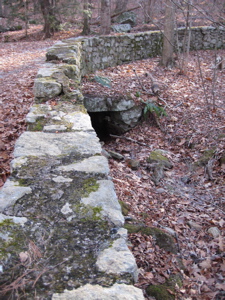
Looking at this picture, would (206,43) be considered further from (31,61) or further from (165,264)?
(165,264)

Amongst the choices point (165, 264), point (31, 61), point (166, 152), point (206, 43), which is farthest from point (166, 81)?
point (165, 264)

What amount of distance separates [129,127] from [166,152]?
5.29ft

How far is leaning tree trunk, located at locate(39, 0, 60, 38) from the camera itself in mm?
15927

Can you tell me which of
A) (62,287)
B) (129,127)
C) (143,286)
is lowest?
(129,127)

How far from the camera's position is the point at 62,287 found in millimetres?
1498

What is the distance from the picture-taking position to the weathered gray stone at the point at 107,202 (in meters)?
1.99

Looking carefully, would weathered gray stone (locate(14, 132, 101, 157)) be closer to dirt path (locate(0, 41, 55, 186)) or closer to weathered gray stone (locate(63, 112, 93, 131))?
weathered gray stone (locate(63, 112, 93, 131))

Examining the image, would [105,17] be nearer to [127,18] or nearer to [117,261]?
[127,18]

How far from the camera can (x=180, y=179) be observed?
5.08m

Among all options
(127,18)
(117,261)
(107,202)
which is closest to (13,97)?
(107,202)

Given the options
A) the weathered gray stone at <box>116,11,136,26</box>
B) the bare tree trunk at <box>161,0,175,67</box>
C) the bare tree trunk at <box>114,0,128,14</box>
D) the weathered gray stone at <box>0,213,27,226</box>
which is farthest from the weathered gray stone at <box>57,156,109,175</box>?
the bare tree trunk at <box>114,0,128,14</box>

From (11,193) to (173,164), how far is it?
12.9 ft

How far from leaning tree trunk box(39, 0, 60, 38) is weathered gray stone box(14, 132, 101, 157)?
47.6ft

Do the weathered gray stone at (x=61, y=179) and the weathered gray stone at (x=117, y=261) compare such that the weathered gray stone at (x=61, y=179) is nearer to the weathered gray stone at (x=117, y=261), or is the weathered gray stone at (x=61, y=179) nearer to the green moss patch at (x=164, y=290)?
the weathered gray stone at (x=117, y=261)
